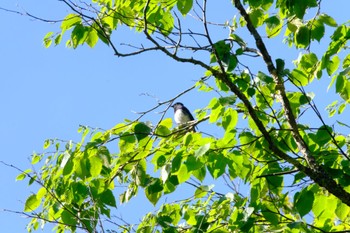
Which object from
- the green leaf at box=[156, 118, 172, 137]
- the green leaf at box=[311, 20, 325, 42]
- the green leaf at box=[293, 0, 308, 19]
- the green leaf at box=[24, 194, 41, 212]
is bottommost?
the green leaf at box=[24, 194, 41, 212]

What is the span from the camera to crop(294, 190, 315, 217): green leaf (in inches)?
138

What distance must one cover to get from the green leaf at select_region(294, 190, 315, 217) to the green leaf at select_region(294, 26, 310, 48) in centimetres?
114

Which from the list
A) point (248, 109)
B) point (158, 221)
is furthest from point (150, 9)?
point (158, 221)

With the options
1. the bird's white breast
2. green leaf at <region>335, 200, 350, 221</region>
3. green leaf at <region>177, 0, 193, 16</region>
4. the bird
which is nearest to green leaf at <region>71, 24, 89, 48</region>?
green leaf at <region>177, 0, 193, 16</region>

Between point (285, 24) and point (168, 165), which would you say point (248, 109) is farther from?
point (285, 24)

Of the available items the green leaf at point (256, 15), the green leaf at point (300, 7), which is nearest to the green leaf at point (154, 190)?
the green leaf at point (300, 7)

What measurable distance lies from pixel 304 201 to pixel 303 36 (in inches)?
48.0

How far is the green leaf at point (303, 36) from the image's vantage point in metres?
4.28

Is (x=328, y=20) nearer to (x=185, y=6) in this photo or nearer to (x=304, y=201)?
(x=185, y=6)

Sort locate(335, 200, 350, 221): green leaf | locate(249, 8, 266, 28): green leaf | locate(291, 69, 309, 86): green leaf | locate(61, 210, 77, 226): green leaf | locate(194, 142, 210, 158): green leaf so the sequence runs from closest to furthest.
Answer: locate(194, 142, 210, 158): green leaf → locate(61, 210, 77, 226): green leaf → locate(335, 200, 350, 221): green leaf → locate(291, 69, 309, 86): green leaf → locate(249, 8, 266, 28): green leaf

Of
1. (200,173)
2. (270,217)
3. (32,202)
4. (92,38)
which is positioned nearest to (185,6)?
(92,38)

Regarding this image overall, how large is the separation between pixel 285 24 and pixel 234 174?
4.04 feet

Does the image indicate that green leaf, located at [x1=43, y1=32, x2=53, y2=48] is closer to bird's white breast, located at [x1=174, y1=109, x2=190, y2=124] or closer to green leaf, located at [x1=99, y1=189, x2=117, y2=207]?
green leaf, located at [x1=99, y1=189, x2=117, y2=207]

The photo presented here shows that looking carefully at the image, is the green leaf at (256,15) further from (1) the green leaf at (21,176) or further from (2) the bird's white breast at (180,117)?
(2) the bird's white breast at (180,117)
